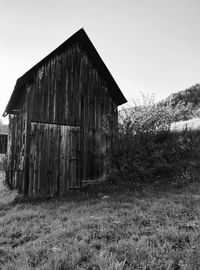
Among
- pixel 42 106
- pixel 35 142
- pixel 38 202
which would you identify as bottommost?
pixel 38 202

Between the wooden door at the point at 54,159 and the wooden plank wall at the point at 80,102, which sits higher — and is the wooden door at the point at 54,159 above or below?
below

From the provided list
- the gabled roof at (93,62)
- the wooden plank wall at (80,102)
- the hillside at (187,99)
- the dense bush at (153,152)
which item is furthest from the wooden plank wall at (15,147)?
the hillside at (187,99)

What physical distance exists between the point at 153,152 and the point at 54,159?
15.8 ft

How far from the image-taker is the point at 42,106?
855 cm

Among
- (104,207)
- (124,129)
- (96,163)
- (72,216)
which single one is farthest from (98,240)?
(124,129)

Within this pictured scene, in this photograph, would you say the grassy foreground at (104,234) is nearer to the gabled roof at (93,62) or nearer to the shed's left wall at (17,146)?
the shed's left wall at (17,146)

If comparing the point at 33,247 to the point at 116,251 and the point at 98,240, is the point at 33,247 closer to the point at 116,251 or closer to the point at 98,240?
the point at 98,240

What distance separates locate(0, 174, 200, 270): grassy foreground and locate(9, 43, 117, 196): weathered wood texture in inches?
64.7

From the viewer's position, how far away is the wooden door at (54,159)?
8.13 m

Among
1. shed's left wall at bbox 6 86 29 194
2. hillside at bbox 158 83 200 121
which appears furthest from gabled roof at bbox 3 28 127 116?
hillside at bbox 158 83 200 121

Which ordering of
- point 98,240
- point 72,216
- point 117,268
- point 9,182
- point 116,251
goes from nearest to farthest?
point 117,268 < point 116,251 < point 98,240 < point 72,216 < point 9,182

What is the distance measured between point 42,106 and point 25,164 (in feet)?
7.60

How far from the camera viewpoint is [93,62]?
33.2 feet

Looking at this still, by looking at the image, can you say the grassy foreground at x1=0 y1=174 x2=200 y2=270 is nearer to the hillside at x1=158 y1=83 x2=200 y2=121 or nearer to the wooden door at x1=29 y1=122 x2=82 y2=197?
the wooden door at x1=29 y1=122 x2=82 y2=197
